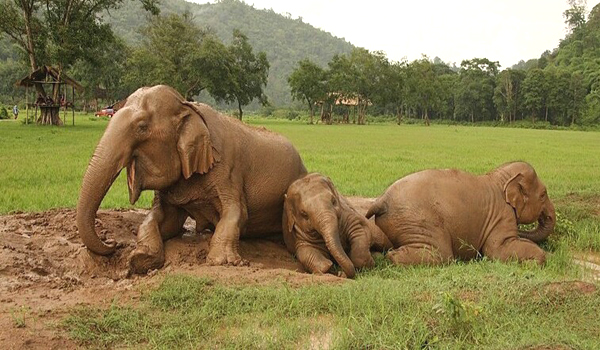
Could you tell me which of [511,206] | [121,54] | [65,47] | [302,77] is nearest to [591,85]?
[302,77]

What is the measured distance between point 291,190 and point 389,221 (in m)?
1.21

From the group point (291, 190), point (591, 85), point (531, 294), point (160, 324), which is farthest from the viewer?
point (591, 85)

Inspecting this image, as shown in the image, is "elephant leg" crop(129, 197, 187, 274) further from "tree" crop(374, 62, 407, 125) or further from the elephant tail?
"tree" crop(374, 62, 407, 125)

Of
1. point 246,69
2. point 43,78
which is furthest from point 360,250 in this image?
point 246,69

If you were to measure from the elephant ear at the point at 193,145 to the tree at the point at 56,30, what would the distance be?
3060 cm

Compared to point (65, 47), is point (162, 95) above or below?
below

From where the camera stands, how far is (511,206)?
6.68m

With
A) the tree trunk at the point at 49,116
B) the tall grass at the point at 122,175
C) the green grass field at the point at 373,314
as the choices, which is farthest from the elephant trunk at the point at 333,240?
the tree trunk at the point at 49,116

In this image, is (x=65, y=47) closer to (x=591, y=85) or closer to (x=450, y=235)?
(x=450, y=235)

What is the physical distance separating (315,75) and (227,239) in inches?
2560

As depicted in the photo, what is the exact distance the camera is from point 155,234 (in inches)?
237

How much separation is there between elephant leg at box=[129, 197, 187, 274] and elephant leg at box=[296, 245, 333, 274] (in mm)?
1456

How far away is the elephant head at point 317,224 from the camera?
573cm

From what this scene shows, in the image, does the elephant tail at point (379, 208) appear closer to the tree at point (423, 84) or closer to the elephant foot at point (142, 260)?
the elephant foot at point (142, 260)
